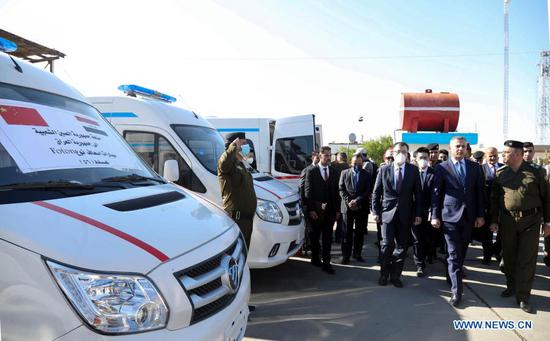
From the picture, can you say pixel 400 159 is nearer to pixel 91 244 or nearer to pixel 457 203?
pixel 457 203

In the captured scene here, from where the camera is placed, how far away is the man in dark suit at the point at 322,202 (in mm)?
5711

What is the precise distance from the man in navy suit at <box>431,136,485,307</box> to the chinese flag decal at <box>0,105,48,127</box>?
442cm

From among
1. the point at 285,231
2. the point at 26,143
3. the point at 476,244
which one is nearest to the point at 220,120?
the point at 285,231

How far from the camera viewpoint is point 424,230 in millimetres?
6043

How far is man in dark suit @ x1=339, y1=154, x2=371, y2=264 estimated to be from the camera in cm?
622

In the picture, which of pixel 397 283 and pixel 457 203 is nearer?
pixel 457 203

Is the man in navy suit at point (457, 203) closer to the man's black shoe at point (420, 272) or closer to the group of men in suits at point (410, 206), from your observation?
the group of men in suits at point (410, 206)

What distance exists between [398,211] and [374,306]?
1355 millimetres

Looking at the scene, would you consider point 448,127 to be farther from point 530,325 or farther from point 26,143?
point 26,143

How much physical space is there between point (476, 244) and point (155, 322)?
788 cm

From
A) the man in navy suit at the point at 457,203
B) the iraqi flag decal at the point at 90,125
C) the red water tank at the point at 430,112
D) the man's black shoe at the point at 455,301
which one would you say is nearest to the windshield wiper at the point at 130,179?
the iraqi flag decal at the point at 90,125

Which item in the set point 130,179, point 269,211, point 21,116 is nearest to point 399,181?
point 269,211

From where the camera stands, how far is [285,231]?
4777mm

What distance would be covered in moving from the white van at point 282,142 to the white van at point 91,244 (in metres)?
6.94
